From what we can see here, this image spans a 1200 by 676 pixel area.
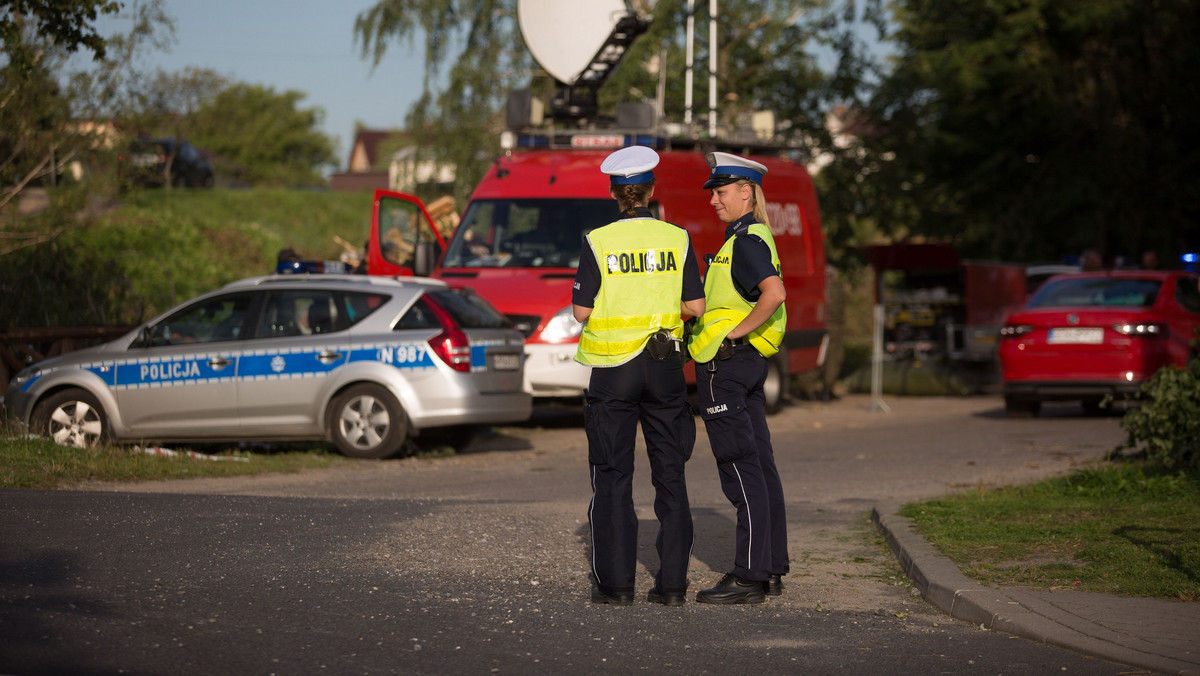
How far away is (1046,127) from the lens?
88.7ft

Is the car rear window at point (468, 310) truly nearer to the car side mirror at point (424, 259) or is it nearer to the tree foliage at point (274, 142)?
the car side mirror at point (424, 259)

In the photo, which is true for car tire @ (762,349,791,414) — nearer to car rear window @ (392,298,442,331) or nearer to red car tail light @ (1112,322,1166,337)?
red car tail light @ (1112,322,1166,337)

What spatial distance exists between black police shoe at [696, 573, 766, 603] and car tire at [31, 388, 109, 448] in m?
7.16

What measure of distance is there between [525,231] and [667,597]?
8.97 meters

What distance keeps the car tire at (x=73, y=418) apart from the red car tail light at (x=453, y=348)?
2874mm

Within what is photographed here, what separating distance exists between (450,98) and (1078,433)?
51.0 ft

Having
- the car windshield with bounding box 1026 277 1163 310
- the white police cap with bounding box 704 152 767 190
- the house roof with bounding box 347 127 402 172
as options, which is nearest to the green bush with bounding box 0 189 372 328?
the car windshield with bounding box 1026 277 1163 310

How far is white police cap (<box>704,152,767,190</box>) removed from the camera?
6.15 m

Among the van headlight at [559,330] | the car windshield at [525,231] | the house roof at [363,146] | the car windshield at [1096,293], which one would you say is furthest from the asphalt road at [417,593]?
the house roof at [363,146]

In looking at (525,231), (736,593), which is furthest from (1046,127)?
(736,593)

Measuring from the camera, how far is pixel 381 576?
6203mm

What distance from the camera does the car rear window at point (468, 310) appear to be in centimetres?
1178

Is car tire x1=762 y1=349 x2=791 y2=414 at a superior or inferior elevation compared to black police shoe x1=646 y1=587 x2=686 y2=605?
superior

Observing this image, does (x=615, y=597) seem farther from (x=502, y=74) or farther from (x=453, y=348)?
(x=502, y=74)
